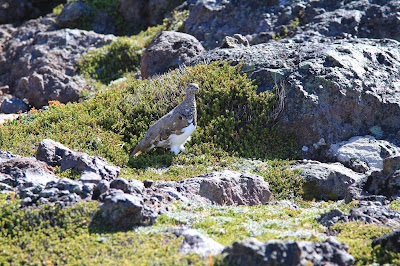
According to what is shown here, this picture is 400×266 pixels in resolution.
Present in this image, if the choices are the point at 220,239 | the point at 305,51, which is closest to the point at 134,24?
the point at 305,51

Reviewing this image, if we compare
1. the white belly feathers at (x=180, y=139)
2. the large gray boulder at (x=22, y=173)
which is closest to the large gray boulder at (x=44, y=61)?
the white belly feathers at (x=180, y=139)

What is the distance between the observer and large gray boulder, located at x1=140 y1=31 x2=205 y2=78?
15.5 m

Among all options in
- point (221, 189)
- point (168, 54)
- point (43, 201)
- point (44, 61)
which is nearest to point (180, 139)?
point (221, 189)

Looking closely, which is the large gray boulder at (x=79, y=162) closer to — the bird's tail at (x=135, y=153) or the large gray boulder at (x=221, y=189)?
the large gray boulder at (x=221, y=189)

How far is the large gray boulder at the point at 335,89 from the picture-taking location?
11711mm

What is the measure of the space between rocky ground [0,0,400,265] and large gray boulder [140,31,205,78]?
41 mm

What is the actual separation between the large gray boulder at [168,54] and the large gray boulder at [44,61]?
13.3ft

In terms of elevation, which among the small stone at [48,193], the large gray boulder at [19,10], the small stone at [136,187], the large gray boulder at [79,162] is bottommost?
the large gray boulder at [19,10]

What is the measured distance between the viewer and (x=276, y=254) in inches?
200

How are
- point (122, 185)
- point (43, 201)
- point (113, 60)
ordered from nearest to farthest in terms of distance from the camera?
point (43, 201) < point (122, 185) < point (113, 60)

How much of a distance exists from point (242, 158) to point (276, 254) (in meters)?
5.90

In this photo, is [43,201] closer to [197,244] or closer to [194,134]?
[197,244]

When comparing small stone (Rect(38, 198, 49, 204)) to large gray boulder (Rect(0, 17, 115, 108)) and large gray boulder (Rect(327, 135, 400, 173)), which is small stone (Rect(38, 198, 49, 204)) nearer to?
large gray boulder (Rect(327, 135, 400, 173))

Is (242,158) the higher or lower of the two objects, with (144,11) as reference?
lower
